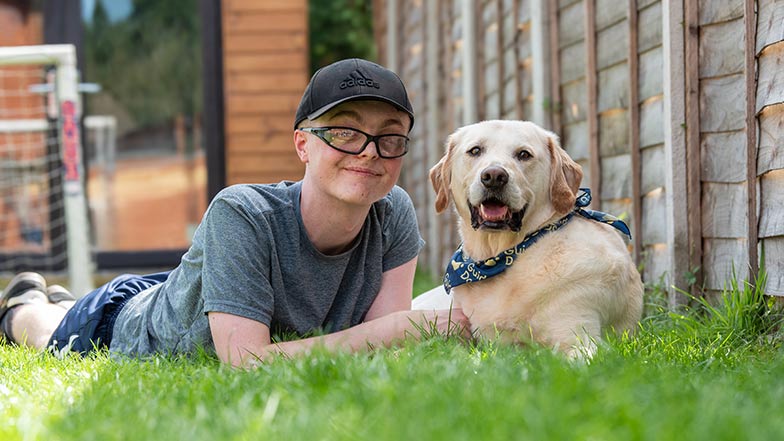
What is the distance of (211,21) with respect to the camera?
9625 millimetres

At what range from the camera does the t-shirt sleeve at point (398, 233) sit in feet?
11.8

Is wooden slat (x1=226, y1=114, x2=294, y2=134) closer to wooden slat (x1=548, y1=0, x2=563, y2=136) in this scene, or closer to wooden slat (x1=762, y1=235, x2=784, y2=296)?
wooden slat (x1=548, y1=0, x2=563, y2=136)

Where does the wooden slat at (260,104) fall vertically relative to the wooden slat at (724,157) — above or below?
above

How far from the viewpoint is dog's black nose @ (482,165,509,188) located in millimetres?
2904

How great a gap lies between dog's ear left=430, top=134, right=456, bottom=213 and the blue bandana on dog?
0.23 metres

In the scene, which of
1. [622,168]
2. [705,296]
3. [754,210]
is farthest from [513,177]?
[622,168]

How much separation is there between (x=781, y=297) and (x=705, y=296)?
57 cm

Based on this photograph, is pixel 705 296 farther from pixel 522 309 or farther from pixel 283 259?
pixel 283 259

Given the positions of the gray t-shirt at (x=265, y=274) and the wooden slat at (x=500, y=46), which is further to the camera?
the wooden slat at (x=500, y=46)

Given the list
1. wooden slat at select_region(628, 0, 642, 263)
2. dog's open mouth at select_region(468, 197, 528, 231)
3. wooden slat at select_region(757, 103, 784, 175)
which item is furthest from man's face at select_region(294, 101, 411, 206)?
wooden slat at select_region(628, 0, 642, 263)

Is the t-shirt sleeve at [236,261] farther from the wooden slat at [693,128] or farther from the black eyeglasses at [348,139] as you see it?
the wooden slat at [693,128]

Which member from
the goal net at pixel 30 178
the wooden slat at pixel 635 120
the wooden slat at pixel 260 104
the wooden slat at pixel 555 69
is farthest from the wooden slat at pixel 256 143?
the wooden slat at pixel 635 120

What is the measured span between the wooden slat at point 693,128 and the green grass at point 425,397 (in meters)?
0.92

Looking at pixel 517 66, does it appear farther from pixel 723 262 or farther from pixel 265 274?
pixel 265 274
